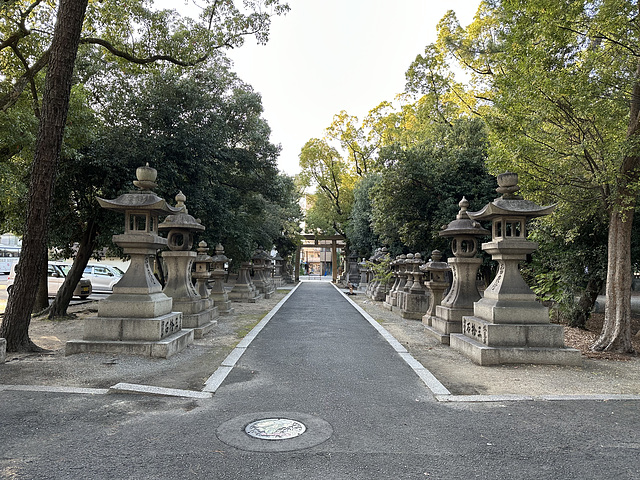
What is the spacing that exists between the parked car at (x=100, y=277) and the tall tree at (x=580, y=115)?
59.2ft

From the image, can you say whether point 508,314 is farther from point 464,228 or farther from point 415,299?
point 415,299

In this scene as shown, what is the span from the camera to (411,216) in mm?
16438

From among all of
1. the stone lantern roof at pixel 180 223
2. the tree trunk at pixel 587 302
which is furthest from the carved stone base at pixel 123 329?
the tree trunk at pixel 587 302

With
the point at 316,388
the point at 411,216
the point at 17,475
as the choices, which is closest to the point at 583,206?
the point at 316,388

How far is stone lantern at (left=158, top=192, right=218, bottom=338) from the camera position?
30.7ft

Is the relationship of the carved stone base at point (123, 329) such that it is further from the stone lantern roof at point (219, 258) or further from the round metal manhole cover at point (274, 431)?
the stone lantern roof at point (219, 258)

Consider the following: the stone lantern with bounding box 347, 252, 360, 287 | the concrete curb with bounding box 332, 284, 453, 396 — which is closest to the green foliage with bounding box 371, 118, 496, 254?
the concrete curb with bounding box 332, 284, 453, 396

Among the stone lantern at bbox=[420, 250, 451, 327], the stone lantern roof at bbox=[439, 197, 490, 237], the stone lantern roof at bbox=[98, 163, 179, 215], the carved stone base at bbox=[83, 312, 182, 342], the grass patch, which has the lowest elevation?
the grass patch

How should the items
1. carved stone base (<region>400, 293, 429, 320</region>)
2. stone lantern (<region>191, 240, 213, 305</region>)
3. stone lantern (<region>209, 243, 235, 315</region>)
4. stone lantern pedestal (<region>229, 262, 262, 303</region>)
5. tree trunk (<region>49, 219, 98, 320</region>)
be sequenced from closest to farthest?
stone lantern (<region>191, 240, 213, 305</region>) → tree trunk (<region>49, 219, 98, 320</region>) → carved stone base (<region>400, 293, 429, 320</region>) → stone lantern (<region>209, 243, 235, 315</region>) → stone lantern pedestal (<region>229, 262, 262, 303</region>)

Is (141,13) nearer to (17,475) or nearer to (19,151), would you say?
(19,151)

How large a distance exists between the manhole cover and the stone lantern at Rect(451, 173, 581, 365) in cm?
385

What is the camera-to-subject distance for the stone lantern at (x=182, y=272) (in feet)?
30.7

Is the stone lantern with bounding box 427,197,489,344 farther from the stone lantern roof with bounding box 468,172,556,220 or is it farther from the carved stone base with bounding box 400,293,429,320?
the carved stone base with bounding box 400,293,429,320

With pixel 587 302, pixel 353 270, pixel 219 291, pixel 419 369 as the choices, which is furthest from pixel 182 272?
pixel 353 270
